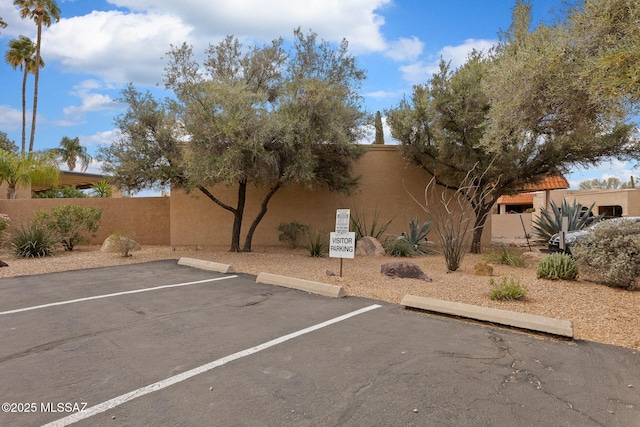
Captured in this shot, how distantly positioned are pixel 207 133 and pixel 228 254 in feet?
14.5

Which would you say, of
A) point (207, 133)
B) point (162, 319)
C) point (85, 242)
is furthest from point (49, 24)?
point (162, 319)

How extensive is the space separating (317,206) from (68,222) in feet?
30.7

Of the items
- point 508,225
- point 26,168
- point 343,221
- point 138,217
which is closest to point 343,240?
point 343,221

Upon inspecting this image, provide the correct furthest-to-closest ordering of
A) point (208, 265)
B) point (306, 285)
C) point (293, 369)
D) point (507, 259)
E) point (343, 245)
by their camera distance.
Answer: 1. point (507, 259)
2. point (208, 265)
3. point (343, 245)
4. point (306, 285)
5. point (293, 369)

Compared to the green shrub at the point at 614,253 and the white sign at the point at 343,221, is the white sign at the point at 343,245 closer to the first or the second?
the white sign at the point at 343,221

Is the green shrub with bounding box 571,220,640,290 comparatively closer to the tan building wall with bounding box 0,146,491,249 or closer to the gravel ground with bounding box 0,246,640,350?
the gravel ground with bounding box 0,246,640,350

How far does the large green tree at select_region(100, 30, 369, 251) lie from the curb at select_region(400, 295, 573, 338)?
638 cm

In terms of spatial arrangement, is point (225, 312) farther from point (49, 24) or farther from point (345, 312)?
point (49, 24)

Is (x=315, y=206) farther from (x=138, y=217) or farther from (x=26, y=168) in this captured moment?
(x=26, y=168)

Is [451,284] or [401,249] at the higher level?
[401,249]

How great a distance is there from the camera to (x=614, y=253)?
8.76 meters

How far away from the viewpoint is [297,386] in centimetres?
389

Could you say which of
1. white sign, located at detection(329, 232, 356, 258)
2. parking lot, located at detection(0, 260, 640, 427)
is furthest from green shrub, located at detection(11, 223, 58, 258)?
white sign, located at detection(329, 232, 356, 258)

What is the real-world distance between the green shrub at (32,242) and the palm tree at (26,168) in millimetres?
6267
